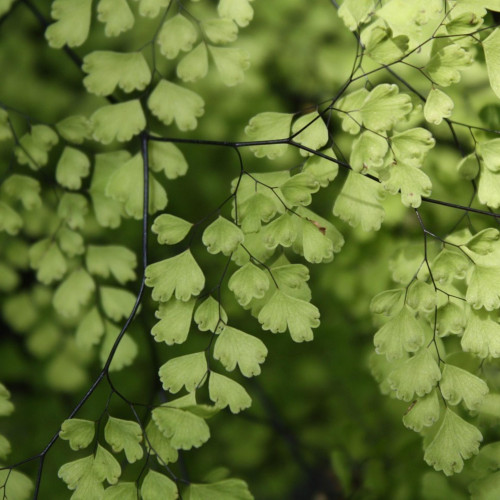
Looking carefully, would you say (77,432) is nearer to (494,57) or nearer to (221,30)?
(221,30)

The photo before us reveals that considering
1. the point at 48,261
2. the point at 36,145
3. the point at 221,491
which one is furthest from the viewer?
the point at 48,261

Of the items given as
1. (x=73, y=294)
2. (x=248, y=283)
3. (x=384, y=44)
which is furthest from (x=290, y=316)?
(x=73, y=294)

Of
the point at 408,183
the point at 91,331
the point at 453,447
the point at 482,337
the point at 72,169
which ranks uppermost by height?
the point at 408,183

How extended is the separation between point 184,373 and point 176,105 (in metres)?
0.43

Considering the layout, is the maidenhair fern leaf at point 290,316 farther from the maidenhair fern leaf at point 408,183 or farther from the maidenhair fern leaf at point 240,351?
the maidenhair fern leaf at point 408,183

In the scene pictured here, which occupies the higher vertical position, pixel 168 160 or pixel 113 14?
pixel 113 14

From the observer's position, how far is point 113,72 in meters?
0.97

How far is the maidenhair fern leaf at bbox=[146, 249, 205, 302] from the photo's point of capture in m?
0.85

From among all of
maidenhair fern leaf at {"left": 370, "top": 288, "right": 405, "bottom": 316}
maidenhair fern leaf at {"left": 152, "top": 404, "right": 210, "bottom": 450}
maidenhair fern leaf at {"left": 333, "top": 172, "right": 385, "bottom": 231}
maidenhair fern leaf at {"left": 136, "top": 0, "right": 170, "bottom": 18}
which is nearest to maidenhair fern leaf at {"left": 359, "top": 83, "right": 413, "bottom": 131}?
maidenhair fern leaf at {"left": 333, "top": 172, "right": 385, "bottom": 231}

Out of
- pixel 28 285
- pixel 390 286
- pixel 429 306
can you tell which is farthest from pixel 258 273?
pixel 28 285

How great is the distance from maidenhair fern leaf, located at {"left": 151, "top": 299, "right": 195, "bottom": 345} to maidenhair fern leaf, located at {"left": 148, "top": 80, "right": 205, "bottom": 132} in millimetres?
293

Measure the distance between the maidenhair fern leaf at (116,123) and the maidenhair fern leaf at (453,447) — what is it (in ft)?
2.18

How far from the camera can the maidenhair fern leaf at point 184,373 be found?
2.80ft

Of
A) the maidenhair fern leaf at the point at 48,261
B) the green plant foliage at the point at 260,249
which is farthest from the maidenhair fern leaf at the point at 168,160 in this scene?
the maidenhair fern leaf at the point at 48,261
